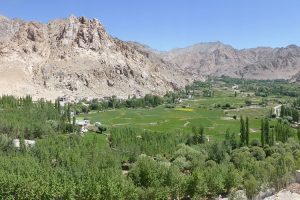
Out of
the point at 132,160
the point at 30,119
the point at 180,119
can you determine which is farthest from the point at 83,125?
the point at 132,160

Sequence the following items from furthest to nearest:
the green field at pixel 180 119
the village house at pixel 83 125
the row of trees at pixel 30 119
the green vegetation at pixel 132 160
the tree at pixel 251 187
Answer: the green field at pixel 180 119 < the village house at pixel 83 125 < the row of trees at pixel 30 119 < the tree at pixel 251 187 < the green vegetation at pixel 132 160

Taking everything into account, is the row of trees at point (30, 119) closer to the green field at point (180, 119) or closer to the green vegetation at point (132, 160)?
the green vegetation at point (132, 160)

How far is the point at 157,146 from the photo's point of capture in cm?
10112

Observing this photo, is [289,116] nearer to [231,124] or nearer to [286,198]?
[231,124]

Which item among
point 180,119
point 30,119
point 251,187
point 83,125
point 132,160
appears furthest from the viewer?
point 180,119

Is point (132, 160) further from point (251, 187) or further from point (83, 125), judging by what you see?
point (83, 125)

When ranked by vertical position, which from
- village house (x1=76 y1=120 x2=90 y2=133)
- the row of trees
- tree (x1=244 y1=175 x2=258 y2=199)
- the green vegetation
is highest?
the row of trees

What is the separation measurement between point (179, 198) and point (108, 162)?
19530mm

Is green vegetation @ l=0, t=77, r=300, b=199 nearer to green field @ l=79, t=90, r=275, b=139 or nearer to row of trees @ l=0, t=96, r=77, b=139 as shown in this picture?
row of trees @ l=0, t=96, r=77, b=139

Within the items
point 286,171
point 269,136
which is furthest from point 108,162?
point 269,136

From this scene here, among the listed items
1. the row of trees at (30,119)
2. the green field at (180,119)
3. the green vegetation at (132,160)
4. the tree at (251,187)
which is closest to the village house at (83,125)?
the green vegetation at (132,160)

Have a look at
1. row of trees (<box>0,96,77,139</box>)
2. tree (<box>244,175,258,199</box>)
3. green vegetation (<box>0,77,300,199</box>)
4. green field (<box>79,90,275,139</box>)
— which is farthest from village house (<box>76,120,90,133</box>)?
tree (<box>244,175,258,199</box>)

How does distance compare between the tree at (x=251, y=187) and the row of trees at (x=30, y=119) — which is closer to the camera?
the tree at (x=251, y=187)

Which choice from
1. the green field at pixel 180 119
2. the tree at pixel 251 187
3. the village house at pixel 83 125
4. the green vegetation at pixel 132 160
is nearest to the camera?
the green vegetation at pixel 132 160
